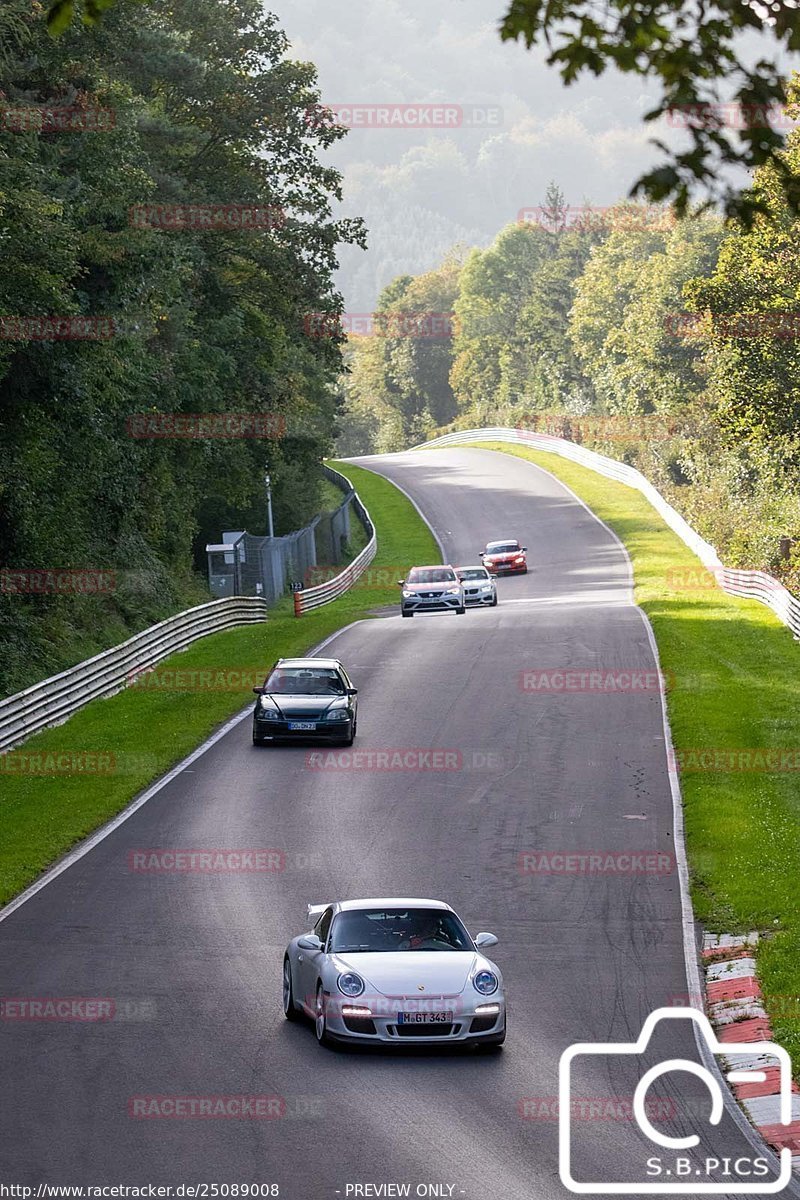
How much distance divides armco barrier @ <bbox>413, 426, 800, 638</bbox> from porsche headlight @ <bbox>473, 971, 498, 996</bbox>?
A: 1122 inches

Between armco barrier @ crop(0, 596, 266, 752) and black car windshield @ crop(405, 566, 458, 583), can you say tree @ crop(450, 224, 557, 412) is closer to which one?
black car windshield @ crop(405, 566, 458, 583)

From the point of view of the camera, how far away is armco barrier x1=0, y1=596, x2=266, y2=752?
97.6 ft

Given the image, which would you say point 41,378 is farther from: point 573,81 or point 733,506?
point 733,506

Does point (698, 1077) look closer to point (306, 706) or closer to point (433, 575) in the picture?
point (306, 706)

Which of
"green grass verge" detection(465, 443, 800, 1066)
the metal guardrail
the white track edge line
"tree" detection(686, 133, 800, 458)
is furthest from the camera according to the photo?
the metal guardrail

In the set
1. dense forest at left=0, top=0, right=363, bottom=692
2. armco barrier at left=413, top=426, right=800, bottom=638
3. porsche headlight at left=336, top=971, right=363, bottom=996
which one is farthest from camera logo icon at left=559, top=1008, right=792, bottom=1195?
armco barrier at left=413, top=426, right=800, bottom=638

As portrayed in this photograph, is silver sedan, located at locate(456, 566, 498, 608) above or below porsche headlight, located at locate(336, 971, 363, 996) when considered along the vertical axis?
below

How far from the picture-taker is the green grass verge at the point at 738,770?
56.9 feet

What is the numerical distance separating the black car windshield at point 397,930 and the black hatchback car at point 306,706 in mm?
14059

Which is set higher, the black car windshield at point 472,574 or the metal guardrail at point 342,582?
the black car windshield at point 472,574

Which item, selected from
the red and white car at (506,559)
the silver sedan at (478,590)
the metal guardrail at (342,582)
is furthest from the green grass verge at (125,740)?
the red and white car at (506,559)

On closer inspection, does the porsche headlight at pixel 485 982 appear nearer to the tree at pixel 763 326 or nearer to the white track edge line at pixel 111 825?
the white track edge line at pixel 111 825

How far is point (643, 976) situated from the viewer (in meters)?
15.5

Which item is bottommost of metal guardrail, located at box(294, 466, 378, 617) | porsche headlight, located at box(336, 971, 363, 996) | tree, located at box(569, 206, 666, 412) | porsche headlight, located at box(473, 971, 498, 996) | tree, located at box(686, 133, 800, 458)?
metal guardrail, located at box(294, 466, 378, 617)
